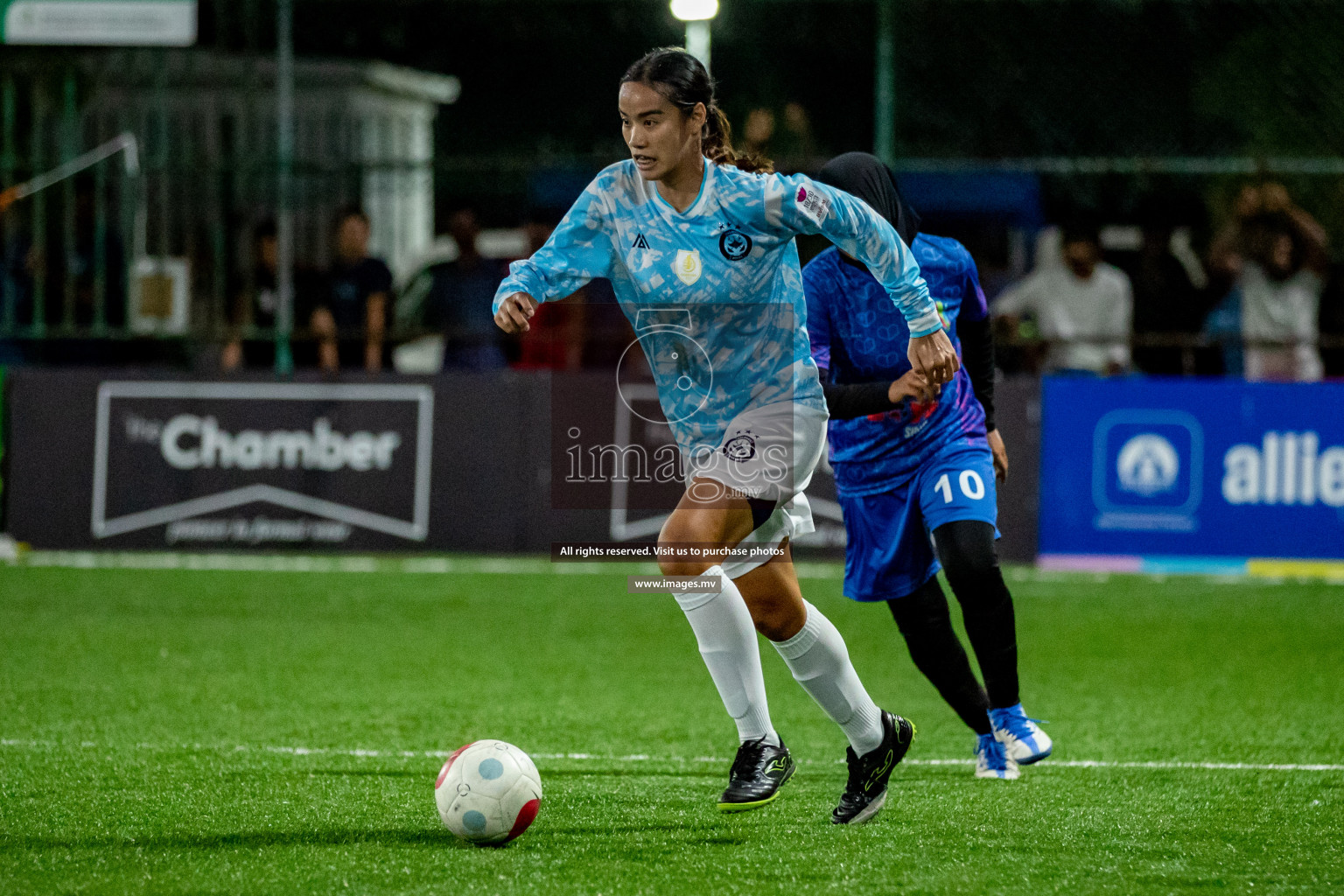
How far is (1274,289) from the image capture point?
436 inches

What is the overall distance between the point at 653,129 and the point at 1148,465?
713cm

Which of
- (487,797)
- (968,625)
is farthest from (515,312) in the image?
(968,625)

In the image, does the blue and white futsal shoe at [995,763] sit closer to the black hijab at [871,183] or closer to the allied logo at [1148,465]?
the black hijab at [871,183]

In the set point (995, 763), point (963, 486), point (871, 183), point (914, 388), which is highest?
point (871, 183)

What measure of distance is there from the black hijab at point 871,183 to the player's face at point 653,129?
0.66 metres

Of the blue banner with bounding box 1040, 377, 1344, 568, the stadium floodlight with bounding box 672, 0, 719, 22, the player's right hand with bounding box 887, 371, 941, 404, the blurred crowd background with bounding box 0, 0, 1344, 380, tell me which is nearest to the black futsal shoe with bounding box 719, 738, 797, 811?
the player's right hand with bounding box 887, 371, 941, 404

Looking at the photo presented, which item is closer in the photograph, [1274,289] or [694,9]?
[694,9]

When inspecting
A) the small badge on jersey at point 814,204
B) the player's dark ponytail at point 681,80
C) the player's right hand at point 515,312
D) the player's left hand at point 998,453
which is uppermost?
the player's dark ponytail at point 681,80

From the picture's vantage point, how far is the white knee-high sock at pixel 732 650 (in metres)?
4.44

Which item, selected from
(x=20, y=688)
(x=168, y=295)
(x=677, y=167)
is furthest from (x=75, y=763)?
(x=168, y=295)

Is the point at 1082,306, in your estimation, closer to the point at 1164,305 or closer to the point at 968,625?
the point at 1164,305

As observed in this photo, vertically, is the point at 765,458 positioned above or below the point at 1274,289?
below

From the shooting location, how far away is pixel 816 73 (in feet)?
44.3

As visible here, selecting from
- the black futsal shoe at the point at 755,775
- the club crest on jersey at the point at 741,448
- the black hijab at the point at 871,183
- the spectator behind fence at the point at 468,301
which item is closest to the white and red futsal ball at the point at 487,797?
the black futsal shoe at the point at 755,775
